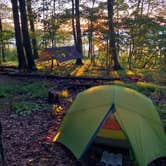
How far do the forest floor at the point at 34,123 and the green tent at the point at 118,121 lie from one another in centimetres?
34

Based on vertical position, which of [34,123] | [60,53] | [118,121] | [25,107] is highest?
[60,53]

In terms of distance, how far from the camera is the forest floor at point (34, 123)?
4887 millimetres

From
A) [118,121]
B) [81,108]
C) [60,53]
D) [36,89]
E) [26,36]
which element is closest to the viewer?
[118,121]

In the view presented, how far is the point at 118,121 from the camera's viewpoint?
15.6ft

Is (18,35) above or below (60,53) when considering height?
above

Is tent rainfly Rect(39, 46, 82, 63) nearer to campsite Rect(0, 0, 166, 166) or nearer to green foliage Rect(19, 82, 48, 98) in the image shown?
campsite Rect(0, 0, 166, 166)

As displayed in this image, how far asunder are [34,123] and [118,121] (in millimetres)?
2698

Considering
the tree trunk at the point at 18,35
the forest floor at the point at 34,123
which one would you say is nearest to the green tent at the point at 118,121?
the forest floor at the point at 34,123

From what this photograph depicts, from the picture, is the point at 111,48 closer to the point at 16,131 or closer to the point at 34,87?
the point at 34,87

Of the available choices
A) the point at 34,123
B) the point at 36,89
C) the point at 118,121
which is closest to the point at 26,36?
the point at 36,89

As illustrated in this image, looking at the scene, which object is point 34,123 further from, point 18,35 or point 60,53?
point 60,53

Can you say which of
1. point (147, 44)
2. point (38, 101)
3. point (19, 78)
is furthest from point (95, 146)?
point (147, 44)

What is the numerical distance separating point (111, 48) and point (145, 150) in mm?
11100

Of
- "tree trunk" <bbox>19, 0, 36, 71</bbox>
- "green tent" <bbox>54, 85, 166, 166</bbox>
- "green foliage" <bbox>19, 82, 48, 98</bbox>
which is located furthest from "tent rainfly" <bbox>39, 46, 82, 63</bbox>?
"green tent" <bbox>54, 85, 166, 166</bbox>
